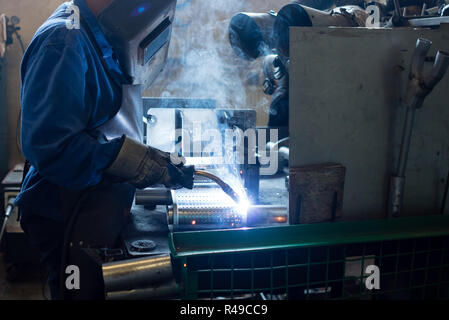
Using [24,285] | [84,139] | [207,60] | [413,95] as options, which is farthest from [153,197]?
[24,285]

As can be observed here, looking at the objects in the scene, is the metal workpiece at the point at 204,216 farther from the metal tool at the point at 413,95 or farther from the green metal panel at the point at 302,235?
the metal tool at the point at 413,95

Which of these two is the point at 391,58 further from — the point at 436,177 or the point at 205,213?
the point at 205,213

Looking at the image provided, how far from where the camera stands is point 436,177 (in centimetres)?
112

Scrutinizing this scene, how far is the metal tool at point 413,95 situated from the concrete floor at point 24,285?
243 centimetres

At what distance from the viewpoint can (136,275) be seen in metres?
0.83

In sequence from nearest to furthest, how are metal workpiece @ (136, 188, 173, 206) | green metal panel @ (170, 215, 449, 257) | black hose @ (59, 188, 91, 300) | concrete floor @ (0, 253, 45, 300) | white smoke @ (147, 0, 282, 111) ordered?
green metal panel @ (170, 215, 449, 257), black hose @ (59, 188, 91, 300), metal workpiece @ (136, 188, 173, 206), white smoke @ (147, 0, 282, 111), concrete floor @ (0, 253, 45, 300)

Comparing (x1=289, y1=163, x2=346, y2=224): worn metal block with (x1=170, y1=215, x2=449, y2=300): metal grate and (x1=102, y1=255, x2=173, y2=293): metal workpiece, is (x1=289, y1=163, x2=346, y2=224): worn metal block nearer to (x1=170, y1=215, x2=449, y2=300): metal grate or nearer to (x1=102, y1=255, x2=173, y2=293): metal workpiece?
(x1=170, y1=215, x2=449, y2=300): metal grate

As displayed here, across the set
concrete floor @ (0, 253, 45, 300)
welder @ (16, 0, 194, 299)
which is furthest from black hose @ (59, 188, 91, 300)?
concrete floor @ (0, 253, 45, 300)

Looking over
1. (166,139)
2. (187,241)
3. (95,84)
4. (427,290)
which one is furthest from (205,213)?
(166,139)

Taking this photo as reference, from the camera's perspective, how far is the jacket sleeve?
101cm

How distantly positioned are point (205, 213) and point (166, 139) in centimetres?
85

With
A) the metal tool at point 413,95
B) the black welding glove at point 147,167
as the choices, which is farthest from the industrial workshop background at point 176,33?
the metal tool at point 413,95

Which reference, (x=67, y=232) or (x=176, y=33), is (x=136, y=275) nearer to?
(x=67, y=232)

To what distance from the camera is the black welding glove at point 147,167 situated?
3.52 feet
